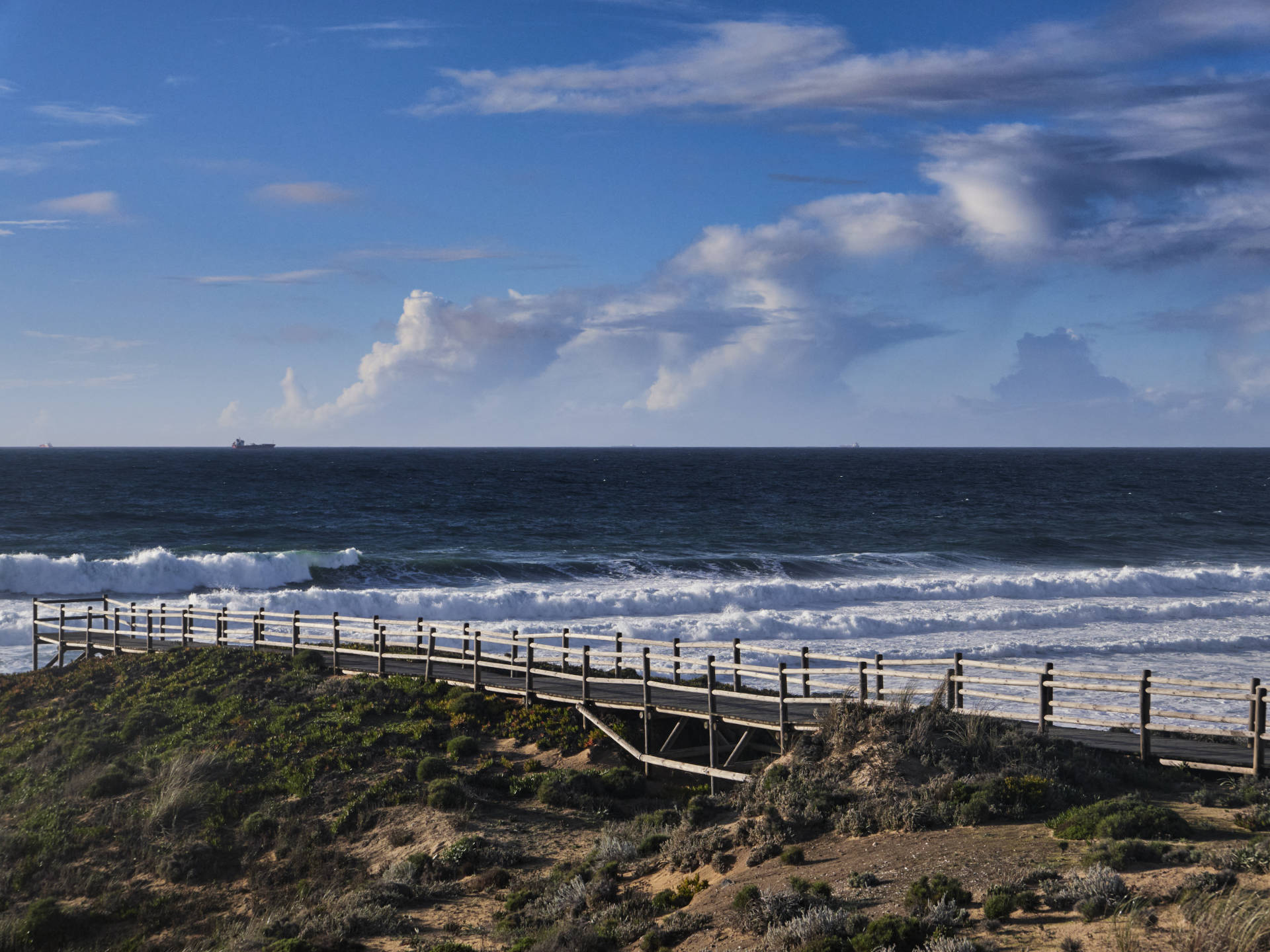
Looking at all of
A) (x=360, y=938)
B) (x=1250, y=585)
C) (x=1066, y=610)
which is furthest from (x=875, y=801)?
(x=1250, y=585)

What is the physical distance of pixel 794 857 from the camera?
10.5 m

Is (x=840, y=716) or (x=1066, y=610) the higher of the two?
(x=840, y=716)

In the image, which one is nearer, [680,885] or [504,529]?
[680,885]

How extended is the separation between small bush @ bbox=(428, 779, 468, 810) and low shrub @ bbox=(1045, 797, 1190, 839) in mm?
9147

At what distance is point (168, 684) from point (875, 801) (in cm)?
1754

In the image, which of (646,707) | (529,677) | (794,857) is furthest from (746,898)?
(529,677)

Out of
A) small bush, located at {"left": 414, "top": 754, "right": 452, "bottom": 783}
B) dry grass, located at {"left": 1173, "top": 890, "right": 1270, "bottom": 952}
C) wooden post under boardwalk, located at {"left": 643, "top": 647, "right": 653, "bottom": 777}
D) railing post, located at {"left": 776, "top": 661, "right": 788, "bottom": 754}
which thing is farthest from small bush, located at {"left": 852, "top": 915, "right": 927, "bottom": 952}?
small bush, located at {"left": 414, "top": 754, "right": 452, "bottom": 783}

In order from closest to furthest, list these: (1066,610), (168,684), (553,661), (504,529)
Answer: (168,684), (553,661), (1066,610), (504,529)

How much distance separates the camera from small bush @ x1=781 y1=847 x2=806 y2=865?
10.5m

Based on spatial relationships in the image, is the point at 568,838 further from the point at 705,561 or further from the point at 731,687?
the point at 705,561

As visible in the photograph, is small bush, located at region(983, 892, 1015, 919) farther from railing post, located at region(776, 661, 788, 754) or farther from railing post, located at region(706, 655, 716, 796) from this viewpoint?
railing post, located at region(706, 655, 716, 796)

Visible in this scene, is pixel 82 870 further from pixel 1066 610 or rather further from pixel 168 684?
pixel 1066 610

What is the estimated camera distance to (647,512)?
73125 millimetres

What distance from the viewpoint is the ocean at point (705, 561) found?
3466cm
